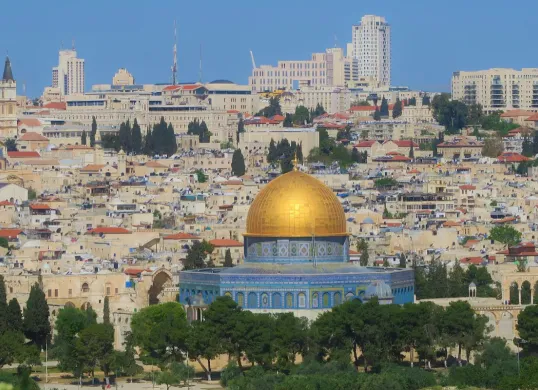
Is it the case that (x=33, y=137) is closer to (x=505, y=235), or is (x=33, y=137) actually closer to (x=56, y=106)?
(x=56, y=106)

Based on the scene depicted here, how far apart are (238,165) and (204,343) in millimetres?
59543

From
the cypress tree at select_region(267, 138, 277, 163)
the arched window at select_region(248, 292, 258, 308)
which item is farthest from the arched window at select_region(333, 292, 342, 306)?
the cypress tree at select_region(267, 138, 277, 163)

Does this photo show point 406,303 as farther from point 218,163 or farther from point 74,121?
point 74,121

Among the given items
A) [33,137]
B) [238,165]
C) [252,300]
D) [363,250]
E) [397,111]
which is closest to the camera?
[252,300]

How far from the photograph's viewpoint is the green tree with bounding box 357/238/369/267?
234 feet

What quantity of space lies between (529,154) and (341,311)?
69.0 m

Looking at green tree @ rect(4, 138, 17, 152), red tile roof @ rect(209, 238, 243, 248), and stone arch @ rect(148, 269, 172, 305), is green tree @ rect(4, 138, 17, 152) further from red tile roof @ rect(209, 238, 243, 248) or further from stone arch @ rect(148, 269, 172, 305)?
stone arch @ rect(148, 269, 172, 305)

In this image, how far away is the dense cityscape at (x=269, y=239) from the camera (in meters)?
55.7

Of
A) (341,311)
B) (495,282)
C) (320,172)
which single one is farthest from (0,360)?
(320,172)

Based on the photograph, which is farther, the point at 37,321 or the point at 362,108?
the point at 362,108

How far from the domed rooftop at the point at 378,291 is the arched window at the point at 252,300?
2545 mm

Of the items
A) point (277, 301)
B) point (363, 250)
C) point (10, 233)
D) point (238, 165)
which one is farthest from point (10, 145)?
point (277, 301)

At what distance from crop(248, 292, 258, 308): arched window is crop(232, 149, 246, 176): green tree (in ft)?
177

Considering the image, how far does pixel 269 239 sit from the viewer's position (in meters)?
61.0
